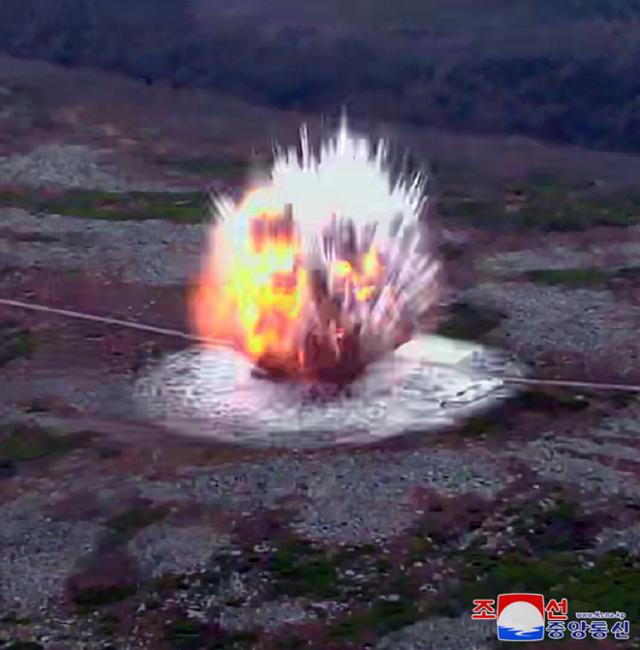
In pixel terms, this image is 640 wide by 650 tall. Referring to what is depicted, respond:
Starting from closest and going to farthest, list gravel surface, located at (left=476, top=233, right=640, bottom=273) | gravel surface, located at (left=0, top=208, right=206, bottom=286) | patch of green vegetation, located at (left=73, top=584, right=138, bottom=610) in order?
patch of green vegetation, located at (left=73, top=584, right=138, bottom=610)
gravel surface, located at (left=0, top=208, right=206, bottom=286)
gravel surface, located at (left=476, top=233, right=640, bottom=273)

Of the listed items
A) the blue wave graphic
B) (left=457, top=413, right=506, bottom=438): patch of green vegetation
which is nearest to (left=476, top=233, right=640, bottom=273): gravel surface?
(left=457, top=413, right=506, bottom=438): patch of green vegetation

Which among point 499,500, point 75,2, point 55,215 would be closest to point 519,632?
point 499,500

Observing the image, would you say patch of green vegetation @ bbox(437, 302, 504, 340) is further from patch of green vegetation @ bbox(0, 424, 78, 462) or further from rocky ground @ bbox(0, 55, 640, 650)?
patch of green vegetation @ bbox(0, 424, 78, 462)

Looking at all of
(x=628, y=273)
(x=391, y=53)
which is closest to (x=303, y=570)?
(x=628, y=273)

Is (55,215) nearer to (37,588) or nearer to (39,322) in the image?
(39,322)

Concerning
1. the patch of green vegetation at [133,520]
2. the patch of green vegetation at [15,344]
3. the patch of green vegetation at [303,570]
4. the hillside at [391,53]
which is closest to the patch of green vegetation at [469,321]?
the patch of green vegetation at [15,344]

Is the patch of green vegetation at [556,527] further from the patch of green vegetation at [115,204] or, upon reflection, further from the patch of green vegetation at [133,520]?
the patch of green vegetation at [115,204]

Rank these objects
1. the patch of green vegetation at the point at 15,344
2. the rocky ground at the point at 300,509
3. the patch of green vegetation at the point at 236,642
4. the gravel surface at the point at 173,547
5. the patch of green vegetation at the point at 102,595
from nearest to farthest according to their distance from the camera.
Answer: the patch of green vegetation at the point at 236,642, the rocky ground at the point at 300,509, the patch of green vegetation at the point at 102,595, the gravel surface at the point at 173,547, the patch of green vegetation at the point at 15,344
